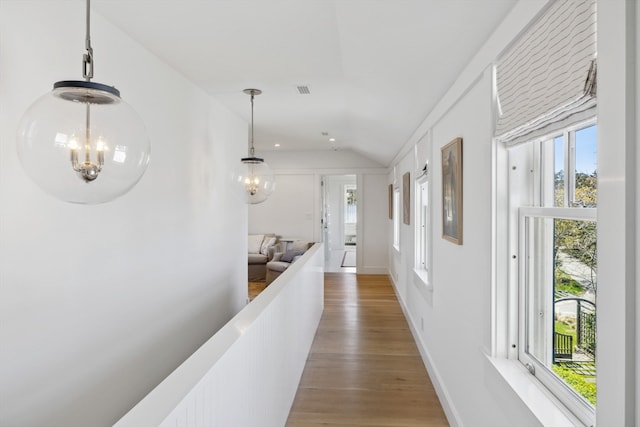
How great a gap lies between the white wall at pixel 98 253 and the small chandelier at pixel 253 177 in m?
0.35

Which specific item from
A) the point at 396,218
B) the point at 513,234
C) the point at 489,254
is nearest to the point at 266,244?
the point at 396,218

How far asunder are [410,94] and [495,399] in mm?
2158

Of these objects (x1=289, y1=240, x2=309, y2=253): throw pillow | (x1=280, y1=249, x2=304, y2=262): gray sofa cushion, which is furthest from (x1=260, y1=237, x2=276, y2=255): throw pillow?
(x1=280, y1=249, x2=304, y2=262): gray sofa cushion

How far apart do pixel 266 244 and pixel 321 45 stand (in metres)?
5.31

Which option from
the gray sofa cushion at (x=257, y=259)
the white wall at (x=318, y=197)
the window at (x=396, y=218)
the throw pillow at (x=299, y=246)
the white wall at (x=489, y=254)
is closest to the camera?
the white wall at (x=489, y=254)

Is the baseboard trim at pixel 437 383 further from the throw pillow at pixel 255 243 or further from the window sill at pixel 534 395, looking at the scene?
the throw pillow at pixel 255 243

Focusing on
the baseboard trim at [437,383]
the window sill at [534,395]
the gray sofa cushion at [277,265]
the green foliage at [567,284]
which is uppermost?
the green foliage at [567,284]

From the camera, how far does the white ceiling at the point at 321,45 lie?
177 cm

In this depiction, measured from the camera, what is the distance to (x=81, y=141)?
1074 mm

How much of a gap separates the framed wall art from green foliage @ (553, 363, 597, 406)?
3.24ft

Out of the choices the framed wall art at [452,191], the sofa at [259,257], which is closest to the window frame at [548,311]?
the framed wall art at [452,191]

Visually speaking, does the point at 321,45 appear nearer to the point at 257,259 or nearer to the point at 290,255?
the point at 290,255

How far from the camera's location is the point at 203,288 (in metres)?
3.44

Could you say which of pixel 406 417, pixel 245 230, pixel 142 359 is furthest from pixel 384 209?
pixel 142 359
